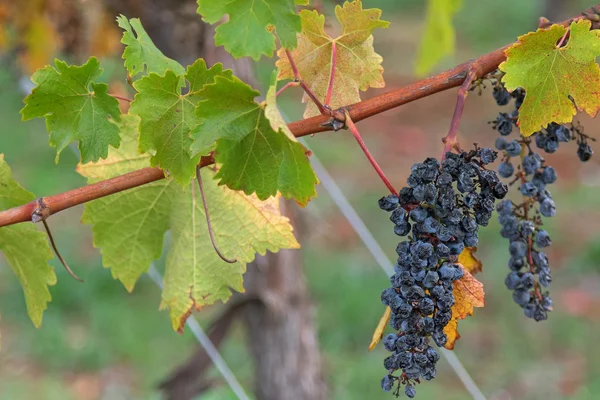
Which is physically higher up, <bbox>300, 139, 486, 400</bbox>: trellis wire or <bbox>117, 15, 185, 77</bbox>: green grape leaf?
<bbox>300, 139, 486, 400</bbox>: trellis wire

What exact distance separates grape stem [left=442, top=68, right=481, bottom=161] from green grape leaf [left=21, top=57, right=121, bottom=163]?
392mm

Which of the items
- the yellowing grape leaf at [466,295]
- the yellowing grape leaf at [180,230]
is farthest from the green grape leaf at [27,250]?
the yellowing grape leaf at [466,295]

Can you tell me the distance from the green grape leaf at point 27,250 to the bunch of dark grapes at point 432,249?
1.53ft

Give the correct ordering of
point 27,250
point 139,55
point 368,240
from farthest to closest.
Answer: point 368,240
point 27,250
point 139,55

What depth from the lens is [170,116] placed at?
2.88ft

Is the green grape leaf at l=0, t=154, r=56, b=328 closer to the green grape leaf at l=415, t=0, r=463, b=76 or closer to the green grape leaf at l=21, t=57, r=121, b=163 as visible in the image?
the green grape leaf at l=21, t=57, r=121, b=163

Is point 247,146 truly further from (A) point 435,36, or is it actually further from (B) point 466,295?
(A) point 435,36

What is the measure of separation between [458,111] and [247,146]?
23 cm

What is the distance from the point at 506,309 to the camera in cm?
414

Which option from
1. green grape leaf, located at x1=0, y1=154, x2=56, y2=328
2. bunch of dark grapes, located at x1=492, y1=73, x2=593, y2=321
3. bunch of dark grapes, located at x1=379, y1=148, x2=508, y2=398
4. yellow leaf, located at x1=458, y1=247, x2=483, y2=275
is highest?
bunch of dark grapes, located at x1=492, y1=73, x2=593, y2=321

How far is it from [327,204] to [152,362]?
2.17 metres

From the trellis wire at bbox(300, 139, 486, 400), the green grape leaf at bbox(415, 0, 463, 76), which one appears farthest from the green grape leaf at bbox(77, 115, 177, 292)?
the green grape leaf at bbox(415, 0, 463, 76)

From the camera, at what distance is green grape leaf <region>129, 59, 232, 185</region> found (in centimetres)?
86

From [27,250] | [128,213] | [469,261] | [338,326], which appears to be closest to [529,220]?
[469,261]
